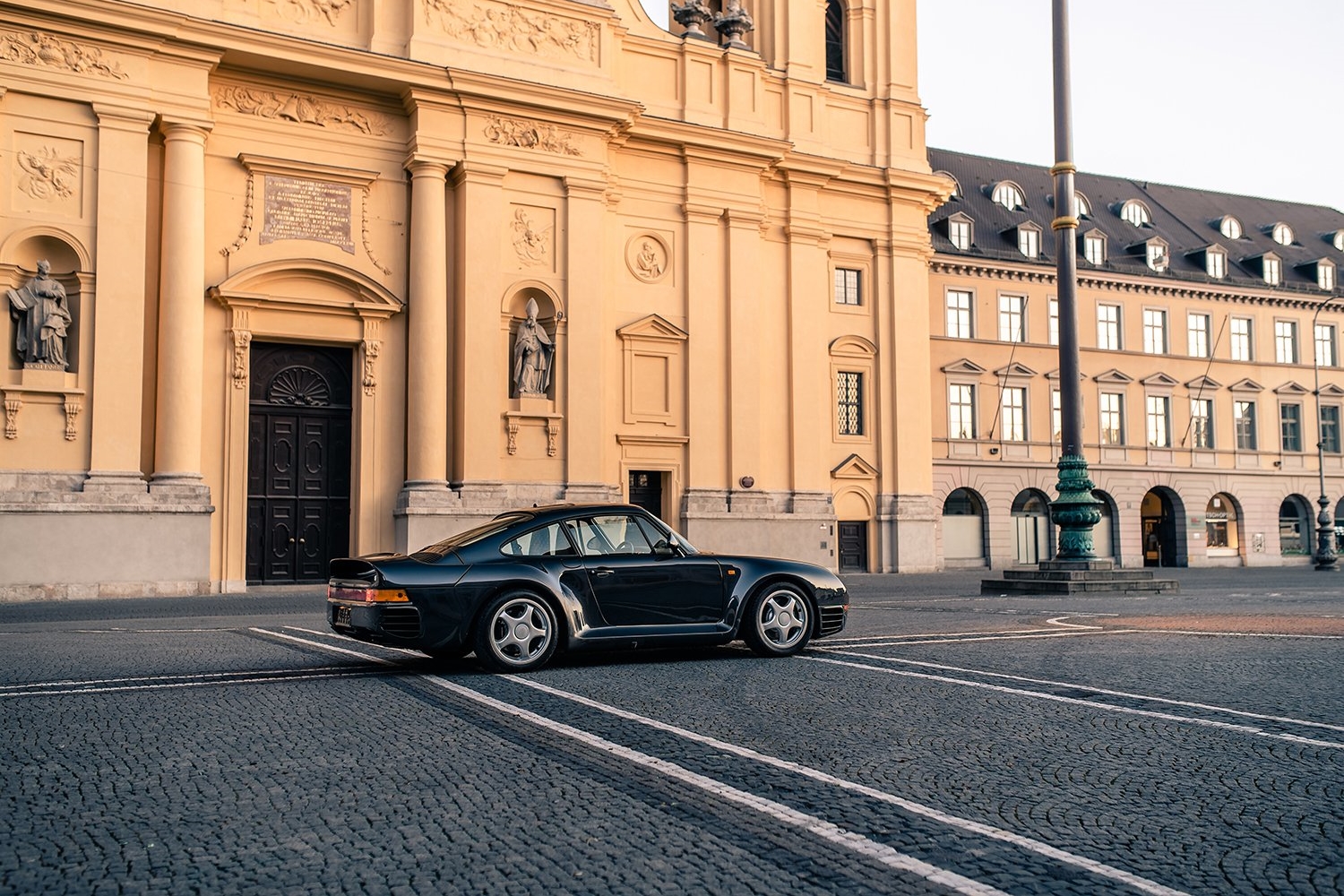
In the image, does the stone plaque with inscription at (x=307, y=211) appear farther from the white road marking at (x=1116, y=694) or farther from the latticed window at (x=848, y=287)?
the white road marking at (x=1116, y=694)

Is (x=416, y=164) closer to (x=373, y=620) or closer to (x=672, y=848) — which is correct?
(x=373, y=620)

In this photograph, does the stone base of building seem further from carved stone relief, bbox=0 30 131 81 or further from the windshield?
the windshield

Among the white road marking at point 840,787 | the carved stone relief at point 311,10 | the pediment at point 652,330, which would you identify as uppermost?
the carved stone relief at point 311,10

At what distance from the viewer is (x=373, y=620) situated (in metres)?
9.05

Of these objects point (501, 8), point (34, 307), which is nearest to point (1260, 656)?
point (34, 307)

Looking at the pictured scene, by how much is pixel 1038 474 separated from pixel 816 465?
13745 millimetres

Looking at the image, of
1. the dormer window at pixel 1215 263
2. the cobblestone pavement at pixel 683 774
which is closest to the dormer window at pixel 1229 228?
the dormer window at pixel 1215 263

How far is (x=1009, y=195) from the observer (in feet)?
167

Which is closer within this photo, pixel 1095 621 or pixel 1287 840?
pixel 1287 840

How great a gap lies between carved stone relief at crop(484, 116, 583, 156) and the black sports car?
22.0 meters

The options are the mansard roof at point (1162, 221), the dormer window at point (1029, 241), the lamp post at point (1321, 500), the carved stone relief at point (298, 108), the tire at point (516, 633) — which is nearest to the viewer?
the tire at point (516, 633)

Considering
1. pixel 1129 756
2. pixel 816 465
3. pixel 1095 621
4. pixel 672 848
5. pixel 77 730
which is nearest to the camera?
pixel 672 848

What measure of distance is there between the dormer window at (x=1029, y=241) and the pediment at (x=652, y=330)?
64.4ft

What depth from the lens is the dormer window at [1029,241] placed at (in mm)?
47438
